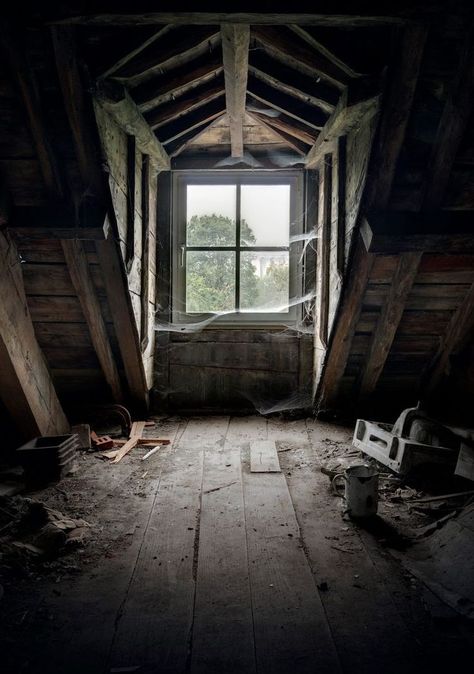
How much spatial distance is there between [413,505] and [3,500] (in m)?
1.92

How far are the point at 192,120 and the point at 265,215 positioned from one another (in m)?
1.03

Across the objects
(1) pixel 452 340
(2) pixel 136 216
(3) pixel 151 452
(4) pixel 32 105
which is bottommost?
(3) pixel 151 452

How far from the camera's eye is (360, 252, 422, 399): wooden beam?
8.32 feet

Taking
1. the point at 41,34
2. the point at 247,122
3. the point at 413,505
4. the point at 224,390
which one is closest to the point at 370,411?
the point at 224,390

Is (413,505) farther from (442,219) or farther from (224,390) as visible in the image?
(224,390)

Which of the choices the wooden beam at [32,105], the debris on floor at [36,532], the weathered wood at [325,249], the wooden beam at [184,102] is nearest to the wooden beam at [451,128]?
the weathered wood at [325,249]

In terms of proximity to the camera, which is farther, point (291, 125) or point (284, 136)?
point (284, 136)

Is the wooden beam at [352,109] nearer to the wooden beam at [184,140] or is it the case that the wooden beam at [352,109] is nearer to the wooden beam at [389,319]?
the wooden beam at [389,319]

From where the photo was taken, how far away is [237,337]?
148 inches

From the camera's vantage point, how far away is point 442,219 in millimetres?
2328

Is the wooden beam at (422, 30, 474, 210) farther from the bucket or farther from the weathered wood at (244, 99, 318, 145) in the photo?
the bucket

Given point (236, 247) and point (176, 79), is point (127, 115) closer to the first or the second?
point (176, 79)

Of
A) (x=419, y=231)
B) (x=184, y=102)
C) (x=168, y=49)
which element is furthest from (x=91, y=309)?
(x=419, y=231)

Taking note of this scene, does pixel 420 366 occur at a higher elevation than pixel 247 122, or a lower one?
lower
